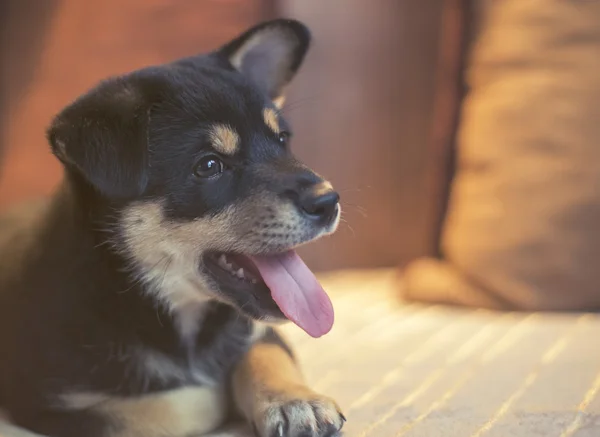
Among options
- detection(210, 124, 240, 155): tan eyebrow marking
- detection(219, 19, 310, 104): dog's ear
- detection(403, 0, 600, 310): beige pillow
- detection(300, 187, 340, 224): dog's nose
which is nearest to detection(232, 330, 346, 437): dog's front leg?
detection(300, 187, 340, 224): dog's nose

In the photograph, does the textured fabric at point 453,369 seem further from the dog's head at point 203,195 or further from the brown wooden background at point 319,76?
the brown wooden background at point 319,76

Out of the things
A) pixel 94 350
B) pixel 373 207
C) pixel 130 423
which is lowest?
pixel 373 207

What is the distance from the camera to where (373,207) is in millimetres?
2234

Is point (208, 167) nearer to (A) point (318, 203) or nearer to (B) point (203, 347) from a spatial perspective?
(A) point (318, 203)

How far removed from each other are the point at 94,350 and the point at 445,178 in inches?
49.0

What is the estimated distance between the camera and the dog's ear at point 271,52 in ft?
5.10

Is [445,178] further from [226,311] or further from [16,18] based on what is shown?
[16,18]

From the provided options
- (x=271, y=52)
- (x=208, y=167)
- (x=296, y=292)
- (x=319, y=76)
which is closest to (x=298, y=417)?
(x=296, y=292)

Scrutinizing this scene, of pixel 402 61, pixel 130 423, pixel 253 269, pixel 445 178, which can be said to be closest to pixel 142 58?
pixel 402 61

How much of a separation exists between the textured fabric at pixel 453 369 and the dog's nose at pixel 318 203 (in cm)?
35

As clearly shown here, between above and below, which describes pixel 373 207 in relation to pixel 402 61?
below

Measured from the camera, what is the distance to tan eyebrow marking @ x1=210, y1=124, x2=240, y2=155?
4.16 feet

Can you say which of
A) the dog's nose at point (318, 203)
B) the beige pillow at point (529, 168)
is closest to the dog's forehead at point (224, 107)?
the dog's nose at point (318, 203)

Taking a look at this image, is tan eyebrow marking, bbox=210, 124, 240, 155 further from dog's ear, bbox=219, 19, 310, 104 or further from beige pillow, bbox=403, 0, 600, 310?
beige pillow, bbox=403, 0, 600, 310
